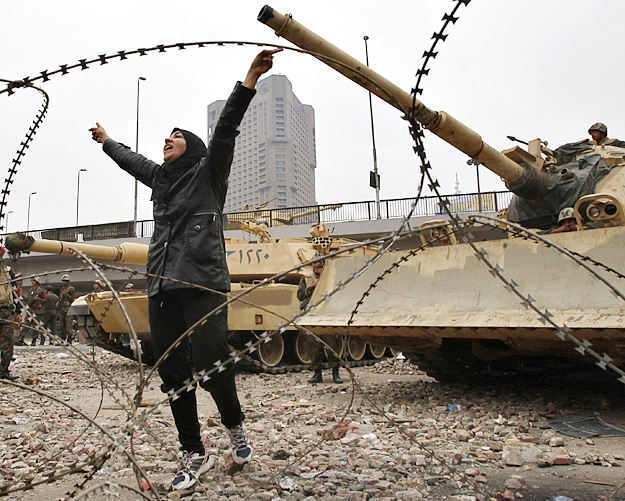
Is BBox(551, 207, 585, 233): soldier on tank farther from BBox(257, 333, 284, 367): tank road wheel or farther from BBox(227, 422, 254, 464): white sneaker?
BBox(257, 333, 284, 367): tank road wheel

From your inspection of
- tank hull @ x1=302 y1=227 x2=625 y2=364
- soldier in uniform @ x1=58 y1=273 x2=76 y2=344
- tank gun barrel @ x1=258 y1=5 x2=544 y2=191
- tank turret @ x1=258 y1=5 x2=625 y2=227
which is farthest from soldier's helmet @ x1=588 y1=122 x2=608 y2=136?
soldier in uniform @ x1=58 y1=273 x2=76 y2=344

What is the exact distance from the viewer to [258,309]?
827 centimetres

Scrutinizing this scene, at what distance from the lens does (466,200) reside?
23.0 m

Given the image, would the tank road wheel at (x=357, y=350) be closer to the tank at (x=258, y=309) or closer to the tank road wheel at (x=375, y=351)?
the tank at (x=258, y=309)

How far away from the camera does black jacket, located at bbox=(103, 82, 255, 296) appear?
2.75m

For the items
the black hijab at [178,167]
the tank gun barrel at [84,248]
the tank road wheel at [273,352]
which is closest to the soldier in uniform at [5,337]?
the tank gun barrel at [84,248]

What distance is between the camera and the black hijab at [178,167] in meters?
3.01

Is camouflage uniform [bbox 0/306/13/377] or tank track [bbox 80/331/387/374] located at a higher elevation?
camouflage uniform [bbox 0/306/13/377]

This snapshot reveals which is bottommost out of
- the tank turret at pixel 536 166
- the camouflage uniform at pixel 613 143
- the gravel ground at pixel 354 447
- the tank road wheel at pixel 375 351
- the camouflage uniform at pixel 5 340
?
the tank road wheel at pixel 375 351

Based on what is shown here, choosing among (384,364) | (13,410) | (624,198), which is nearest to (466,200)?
(384,364)

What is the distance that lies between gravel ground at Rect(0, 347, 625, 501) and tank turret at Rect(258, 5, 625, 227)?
1.68 meters

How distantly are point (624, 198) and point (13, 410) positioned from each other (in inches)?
224

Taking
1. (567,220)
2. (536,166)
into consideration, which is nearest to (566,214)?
(567,220)

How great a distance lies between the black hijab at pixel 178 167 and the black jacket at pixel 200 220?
0.04m
